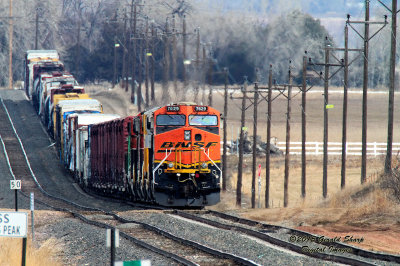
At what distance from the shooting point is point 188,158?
2736cm

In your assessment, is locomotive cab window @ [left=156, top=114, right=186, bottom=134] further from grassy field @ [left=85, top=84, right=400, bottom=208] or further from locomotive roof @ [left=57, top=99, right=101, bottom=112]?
locomotive roof @ [left=57, top=99, right=101, bottom=112]

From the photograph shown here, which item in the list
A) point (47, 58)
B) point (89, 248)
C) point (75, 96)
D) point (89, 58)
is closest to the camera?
point (89, 248)

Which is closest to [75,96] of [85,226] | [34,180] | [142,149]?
[34,180]

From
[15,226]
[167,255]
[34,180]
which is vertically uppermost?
[15,226]

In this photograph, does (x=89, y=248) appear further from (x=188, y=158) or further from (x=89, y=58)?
(x=89, y=58)

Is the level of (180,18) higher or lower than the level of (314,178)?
higher

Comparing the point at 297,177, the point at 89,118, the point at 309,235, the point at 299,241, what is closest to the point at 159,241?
the point at 299,241

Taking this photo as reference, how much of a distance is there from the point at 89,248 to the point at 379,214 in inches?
363

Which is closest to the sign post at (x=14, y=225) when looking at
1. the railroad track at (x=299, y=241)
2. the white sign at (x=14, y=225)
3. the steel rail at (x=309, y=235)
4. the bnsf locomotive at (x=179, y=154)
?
the white sign at (x=14, y=225)

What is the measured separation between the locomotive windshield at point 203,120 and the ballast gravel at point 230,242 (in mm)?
3831

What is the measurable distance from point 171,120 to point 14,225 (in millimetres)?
14594

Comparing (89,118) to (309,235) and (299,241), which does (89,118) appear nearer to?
(309,235)

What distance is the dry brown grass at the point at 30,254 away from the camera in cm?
1669

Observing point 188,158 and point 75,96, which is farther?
point 75,96
